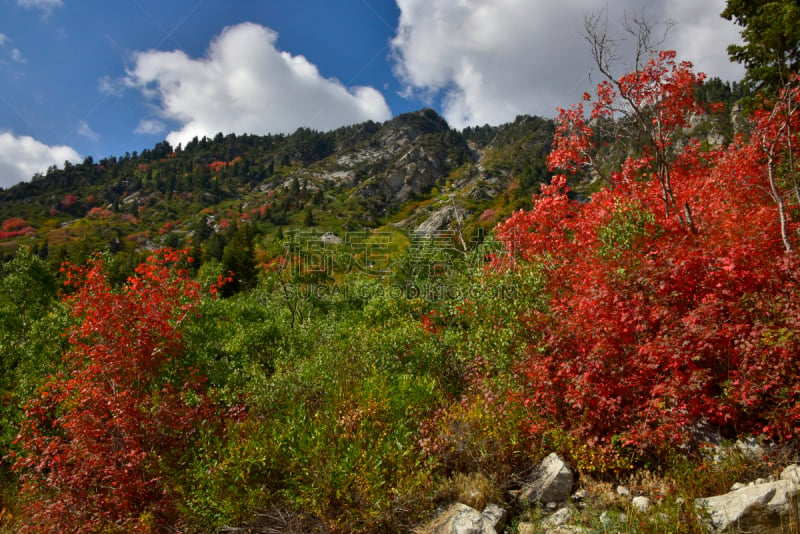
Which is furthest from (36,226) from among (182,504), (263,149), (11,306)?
(182,504)

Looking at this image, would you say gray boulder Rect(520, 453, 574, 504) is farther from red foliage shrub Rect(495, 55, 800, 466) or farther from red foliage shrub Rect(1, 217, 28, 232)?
red foliage shrub Rect(1, 217, 28, 232)

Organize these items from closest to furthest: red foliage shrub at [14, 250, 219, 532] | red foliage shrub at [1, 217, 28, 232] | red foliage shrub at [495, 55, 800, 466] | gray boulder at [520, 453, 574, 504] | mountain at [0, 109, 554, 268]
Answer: red foliage shrub at [495, 55, 800, 466] → gray boulder at [520, 453, 574, 504] → red foliage shrub at [14, 250, 219, 532] → mountain at [0, 109, 554, 268] → red foliage shrub at [1, 217, 28, 232]

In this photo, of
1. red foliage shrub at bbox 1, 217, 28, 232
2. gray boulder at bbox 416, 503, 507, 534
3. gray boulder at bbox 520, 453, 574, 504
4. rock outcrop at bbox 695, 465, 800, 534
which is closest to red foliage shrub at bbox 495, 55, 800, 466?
gray boulder at bbox 520, 453, 574, 504

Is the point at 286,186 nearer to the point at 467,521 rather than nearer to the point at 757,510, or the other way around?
the point at 467,521

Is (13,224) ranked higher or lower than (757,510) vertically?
higher

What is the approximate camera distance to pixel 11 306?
16.8m

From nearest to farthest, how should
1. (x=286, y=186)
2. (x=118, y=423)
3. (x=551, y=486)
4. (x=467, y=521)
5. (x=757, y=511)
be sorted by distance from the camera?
(x=757, y=511) < (x=467, y=521) < (x=551, y=486) < (x=118, y=423) < (x=286, y=186)

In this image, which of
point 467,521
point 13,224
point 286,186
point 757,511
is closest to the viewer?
point 757,511

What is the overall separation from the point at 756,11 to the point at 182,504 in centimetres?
1791

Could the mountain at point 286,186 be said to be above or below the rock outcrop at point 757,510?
above

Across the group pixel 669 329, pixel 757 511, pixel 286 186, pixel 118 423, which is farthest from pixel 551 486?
pixel 286 186

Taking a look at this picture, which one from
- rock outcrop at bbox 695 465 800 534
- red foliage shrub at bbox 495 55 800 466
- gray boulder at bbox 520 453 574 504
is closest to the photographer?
rock outcrop at bbox 695 465 800 534

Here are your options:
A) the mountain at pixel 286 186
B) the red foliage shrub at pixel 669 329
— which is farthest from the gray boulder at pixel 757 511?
the mountain at pixel 286 186

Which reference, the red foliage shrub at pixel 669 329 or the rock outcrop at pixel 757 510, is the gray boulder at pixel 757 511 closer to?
the rock outcrop at pixel 757 510
